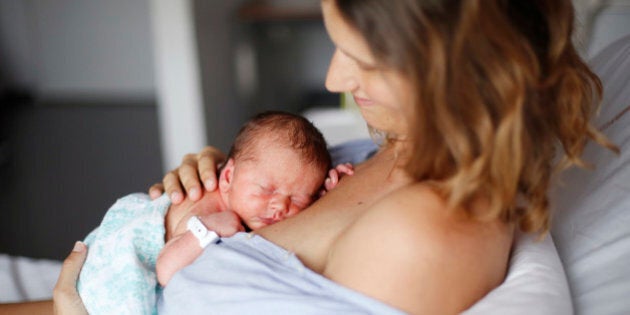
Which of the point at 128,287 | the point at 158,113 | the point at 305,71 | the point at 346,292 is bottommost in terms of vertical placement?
the point at 158,113

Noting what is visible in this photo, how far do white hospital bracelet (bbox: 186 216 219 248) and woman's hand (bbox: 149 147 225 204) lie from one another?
20 cm

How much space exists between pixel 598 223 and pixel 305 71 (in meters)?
3.58

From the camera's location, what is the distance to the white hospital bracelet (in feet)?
3.32

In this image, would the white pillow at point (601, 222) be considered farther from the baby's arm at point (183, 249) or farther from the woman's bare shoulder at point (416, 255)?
the baby's arm at point (183, 249)

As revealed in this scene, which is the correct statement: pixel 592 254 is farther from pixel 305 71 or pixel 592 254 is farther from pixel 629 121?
pixel 305 71

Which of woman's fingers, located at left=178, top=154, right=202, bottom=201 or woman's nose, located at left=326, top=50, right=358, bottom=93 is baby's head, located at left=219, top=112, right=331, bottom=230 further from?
woman's nose, located at left=326, top=50, right=358, bottom=93

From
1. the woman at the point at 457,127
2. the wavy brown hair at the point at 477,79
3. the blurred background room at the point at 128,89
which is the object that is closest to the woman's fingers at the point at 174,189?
the woman at the point at 457,127

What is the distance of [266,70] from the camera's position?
4.12 m

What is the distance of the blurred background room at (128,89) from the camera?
311cm

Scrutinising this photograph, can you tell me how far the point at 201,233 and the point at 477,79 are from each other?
52cm

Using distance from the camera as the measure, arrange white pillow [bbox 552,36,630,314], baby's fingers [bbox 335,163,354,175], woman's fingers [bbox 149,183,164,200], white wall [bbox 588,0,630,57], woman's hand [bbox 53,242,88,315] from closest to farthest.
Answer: white pillow [bbox 552,36,630,314] < woman's hand [bbox 53,242,88,315] < baby's fingers [bbox 335,163,354,175] < woman's fingers [bbox 149,183,164,200] < white wall [bbox 588,0,630,57]

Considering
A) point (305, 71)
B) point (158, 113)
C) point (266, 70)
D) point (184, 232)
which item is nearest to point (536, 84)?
point (184, 232)

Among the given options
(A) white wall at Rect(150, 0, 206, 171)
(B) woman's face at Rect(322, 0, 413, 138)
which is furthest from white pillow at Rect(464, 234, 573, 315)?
(A) white wall at Rect(150, 0, 206, 171)

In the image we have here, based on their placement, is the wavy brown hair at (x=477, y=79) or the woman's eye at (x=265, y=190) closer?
the wavy brown hair at (x=477, y=79)
